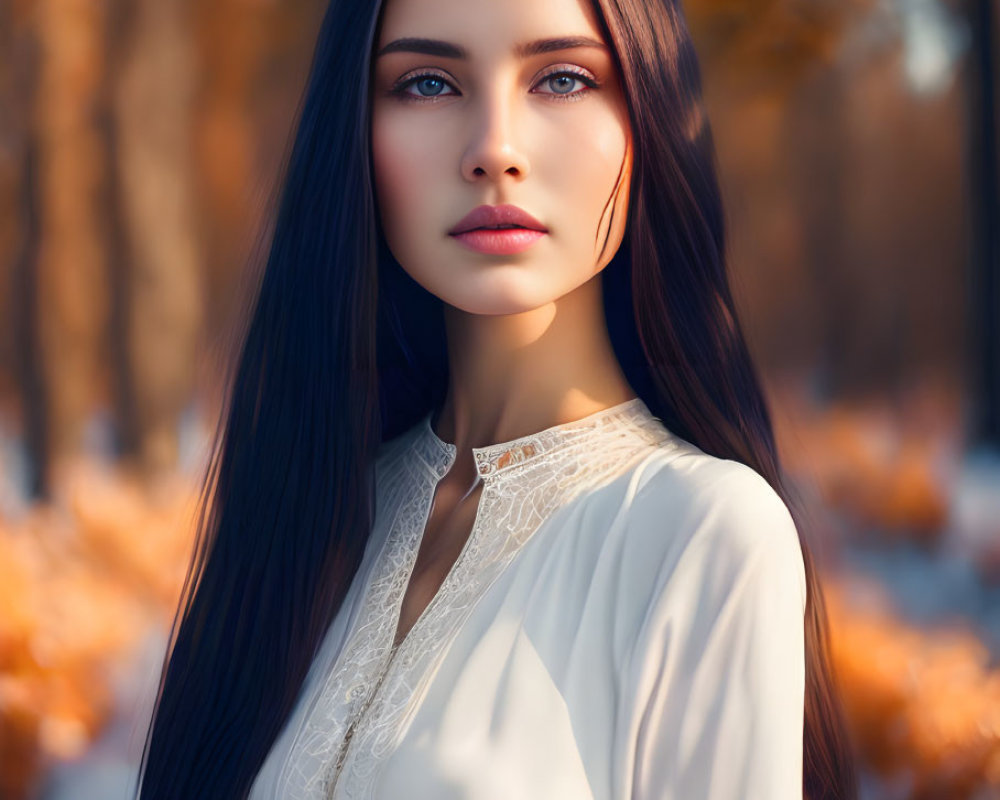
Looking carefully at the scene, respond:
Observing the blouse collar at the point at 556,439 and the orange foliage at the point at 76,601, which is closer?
the blouse collar at the point at 556,439

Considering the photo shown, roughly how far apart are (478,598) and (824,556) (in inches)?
34.9

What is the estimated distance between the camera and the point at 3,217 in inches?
72.1

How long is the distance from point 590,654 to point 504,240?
1.13ft

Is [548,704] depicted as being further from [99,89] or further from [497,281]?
[99,89]

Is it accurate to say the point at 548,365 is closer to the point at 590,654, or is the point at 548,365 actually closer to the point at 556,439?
the point at 556,439

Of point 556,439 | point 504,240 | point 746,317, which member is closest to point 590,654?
point 556,439

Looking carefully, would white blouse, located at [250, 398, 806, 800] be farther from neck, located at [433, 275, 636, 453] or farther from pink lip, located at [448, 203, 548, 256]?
pink lip, located at [448, 203, 548, 256]

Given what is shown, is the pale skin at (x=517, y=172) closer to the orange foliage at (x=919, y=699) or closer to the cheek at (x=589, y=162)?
the cheek at (x=589, y=162)

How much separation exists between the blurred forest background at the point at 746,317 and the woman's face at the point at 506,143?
1.77 feet

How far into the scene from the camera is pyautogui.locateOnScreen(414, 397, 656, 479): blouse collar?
3.08 ft

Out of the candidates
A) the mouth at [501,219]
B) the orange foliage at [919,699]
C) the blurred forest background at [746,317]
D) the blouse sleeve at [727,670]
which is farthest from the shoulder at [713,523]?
the orange foliage at [919,699]

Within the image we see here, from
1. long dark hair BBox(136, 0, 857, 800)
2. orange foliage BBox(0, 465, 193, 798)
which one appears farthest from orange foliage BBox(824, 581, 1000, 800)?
orange foliage BBox(0, 465, 193, 798)

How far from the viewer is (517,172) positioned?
0.85 metres

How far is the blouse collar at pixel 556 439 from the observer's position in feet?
3.08
